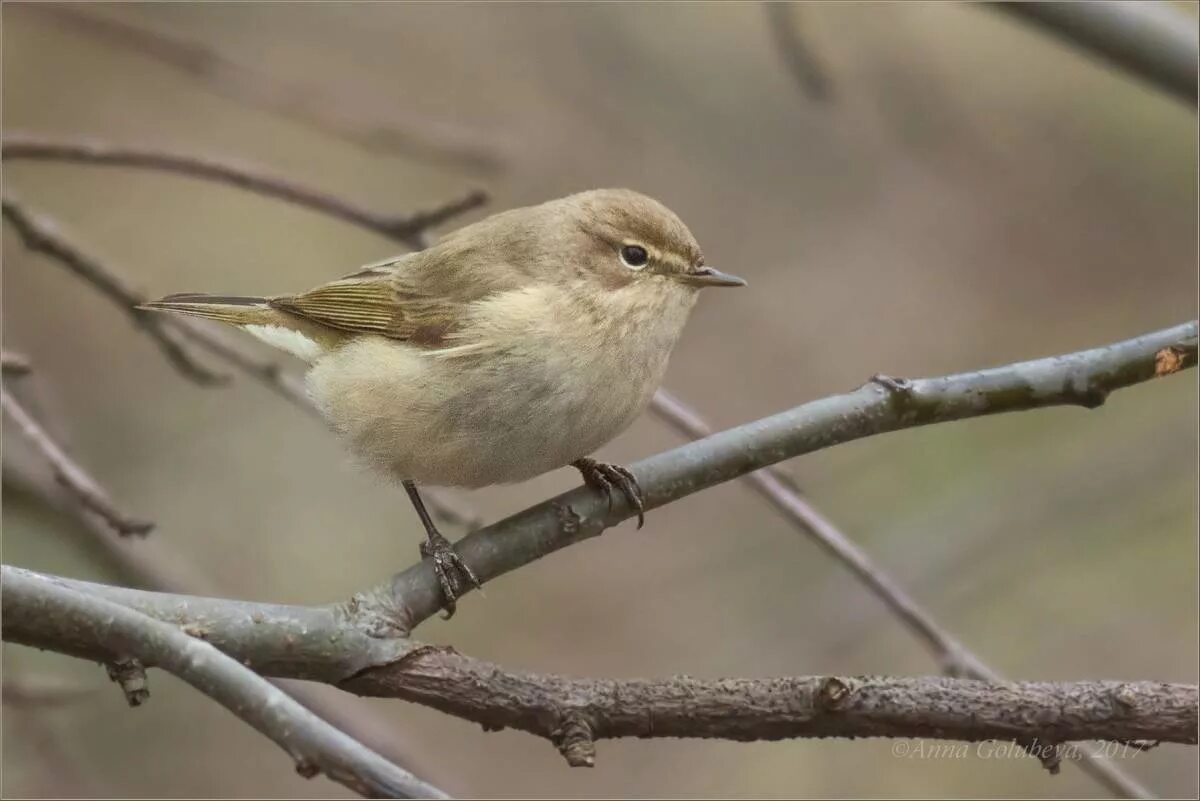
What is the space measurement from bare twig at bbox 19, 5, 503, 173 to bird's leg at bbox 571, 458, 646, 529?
1336 mm

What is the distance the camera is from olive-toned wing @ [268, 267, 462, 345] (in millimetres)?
3451

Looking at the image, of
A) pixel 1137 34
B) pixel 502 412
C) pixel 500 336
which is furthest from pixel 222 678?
pixel 1137 34

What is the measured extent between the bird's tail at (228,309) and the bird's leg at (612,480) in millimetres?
1288

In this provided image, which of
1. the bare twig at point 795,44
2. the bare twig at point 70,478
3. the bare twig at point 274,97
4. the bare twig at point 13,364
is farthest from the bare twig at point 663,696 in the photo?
the bare twig at point 795,44

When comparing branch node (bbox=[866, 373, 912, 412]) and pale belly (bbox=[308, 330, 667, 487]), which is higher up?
pale belly (bbox=[308, 330, 667, 487])

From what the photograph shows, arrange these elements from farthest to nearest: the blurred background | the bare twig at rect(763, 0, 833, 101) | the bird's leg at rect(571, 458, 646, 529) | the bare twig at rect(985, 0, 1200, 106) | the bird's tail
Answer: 1. the blurred background
2. the bare twig at rect(763, 0, 833, 101)
3. the bird's tail
4. the bare twig at rect(985, 0, 1200, 106)
5. the bird's leg at rect(571, 458, 646, 529)

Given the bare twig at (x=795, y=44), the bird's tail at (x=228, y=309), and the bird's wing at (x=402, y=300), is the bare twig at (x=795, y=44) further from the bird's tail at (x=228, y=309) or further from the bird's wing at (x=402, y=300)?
the bird's tail at (x=228, y=309)

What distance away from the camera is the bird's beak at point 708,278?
3.37m

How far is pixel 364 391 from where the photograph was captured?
3371 mm

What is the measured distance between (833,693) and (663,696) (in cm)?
33

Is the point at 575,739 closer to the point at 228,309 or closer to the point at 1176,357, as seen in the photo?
the point at 1176,357

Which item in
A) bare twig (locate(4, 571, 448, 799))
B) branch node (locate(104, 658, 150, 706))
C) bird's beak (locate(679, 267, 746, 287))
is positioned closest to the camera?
bare twig (locate(4, 571, 448, 799))

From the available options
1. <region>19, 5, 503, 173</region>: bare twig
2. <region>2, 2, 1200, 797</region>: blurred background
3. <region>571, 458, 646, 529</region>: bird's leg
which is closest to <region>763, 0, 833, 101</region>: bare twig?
<region>2, 2, 1200, 797</region>: blurred background

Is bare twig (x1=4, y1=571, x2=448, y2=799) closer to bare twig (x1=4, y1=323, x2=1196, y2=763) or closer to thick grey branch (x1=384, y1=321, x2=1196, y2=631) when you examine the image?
bare twig (x1=4, y1=323, x2=1196, y2=763)
